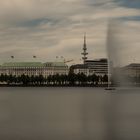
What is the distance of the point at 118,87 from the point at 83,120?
5679cm

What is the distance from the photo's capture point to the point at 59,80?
176375 mm

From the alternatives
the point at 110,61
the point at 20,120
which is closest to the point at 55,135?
the point at 20,120

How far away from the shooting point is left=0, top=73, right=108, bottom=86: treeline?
169m

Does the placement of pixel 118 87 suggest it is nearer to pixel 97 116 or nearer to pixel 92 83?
pixel 97 116

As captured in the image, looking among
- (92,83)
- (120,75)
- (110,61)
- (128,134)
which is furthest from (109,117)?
(92,83)

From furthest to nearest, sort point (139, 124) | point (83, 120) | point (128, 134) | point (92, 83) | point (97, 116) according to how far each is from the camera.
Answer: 1. point (92, 83)
2. point (97, 116)
3. point (83, 120)
4. point (139, 124)
5. point (128, 134)

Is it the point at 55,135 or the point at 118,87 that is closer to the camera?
the point at 55,135

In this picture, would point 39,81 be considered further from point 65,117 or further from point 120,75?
point 65,117

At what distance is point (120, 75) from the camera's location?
86.2 meters

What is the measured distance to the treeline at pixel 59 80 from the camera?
169125 mm

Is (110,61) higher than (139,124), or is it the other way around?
(110,61)

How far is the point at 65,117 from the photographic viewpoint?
36531 mm

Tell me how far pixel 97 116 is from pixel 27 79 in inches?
5650

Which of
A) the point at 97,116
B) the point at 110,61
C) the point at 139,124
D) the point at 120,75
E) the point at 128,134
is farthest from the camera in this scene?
the point at 120,75
